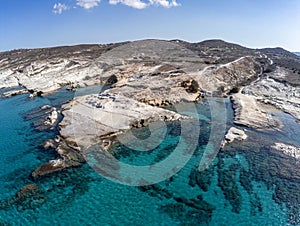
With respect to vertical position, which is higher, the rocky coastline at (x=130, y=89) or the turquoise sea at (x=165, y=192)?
the rocky coastline at (x=130, y=89)

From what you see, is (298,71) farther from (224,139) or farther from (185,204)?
(185,204)

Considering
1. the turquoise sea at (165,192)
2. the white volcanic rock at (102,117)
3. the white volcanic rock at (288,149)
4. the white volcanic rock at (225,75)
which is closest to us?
the turquoise sea at (165,192)

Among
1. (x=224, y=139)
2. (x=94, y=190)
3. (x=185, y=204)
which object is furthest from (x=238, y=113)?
(x=94, y=190)

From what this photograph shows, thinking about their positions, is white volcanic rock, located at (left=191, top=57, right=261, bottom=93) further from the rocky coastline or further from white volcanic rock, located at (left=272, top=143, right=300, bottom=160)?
white volcanic rock, located at (left=272, top=143, right=300, bottom=160)

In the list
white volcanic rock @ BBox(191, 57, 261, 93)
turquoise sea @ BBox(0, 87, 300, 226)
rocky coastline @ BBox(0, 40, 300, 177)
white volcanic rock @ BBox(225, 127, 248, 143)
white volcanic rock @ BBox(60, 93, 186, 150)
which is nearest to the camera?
turquoise sea @ BBox(0, 87, 300, 226)

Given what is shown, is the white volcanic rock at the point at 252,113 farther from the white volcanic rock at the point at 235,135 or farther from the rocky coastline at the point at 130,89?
the white volcanic rock at the point at 235,135

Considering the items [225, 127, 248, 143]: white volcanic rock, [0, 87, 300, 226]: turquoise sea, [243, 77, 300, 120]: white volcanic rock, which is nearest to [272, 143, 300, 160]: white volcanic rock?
[0, 87, 300, 226]: turquoise sea

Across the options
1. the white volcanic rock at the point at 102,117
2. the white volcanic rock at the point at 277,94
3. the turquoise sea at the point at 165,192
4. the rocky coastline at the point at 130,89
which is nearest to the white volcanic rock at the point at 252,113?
the rocky coastline at the point at 130,89
